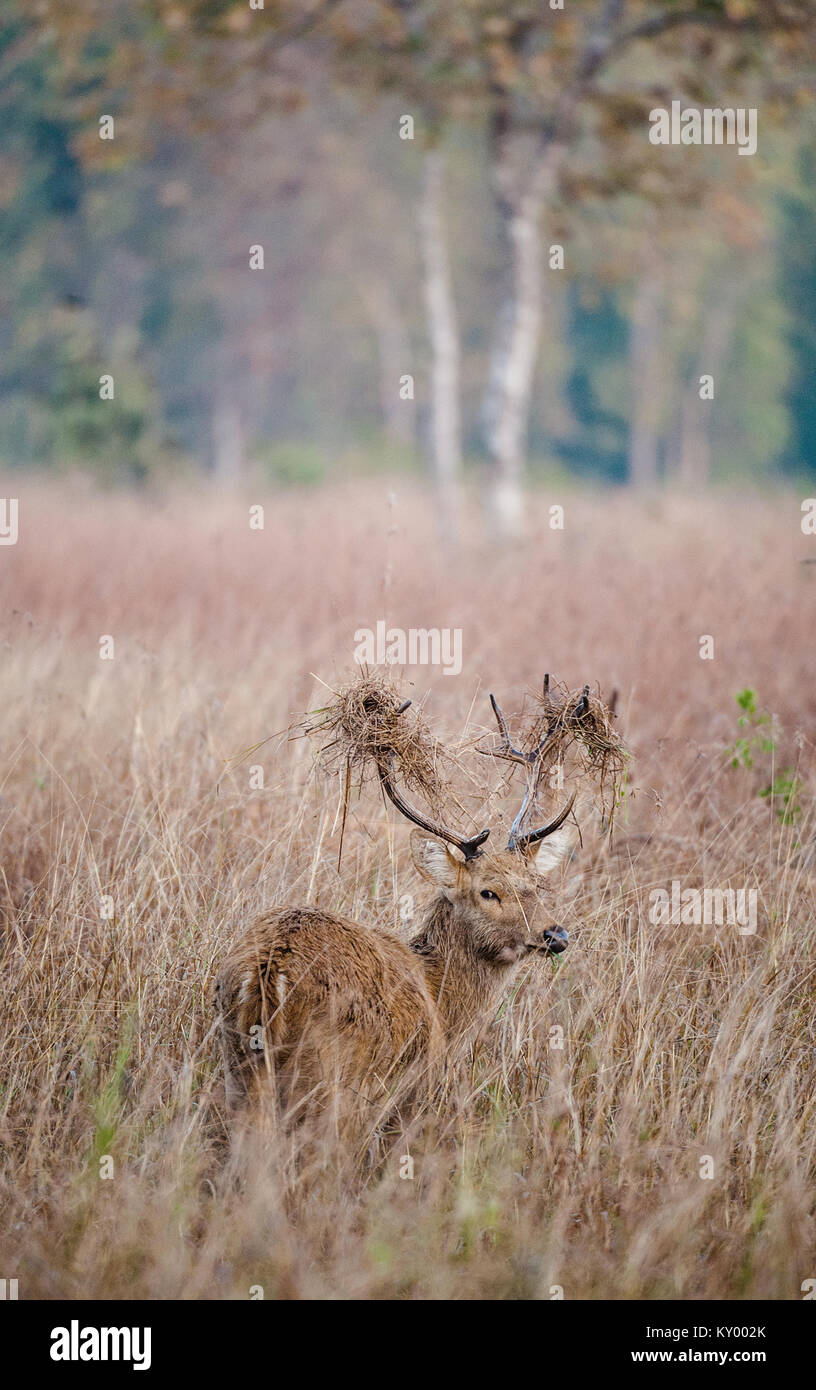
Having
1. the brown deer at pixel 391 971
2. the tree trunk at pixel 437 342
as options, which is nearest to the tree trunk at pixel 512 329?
the tree trunk at pixel 437 342

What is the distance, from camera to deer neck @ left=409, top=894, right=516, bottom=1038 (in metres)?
3.81

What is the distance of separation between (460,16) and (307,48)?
105 inches

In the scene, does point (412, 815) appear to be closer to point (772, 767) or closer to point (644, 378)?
point (772, 767)

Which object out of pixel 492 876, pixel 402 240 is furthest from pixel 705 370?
pixel 492 876

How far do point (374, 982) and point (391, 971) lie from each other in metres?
0.12

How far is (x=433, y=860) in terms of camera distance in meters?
3.72

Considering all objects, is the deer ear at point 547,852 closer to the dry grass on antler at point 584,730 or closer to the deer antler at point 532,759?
the deer antler at point 532,759

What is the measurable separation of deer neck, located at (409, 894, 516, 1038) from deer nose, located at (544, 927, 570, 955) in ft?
0.98

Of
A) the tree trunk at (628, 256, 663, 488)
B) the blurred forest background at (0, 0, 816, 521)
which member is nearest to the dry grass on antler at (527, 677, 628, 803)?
the blurred forest background at (0, 0, 816, 521)

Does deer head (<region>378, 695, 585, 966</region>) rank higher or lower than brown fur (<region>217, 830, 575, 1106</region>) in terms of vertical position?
higher

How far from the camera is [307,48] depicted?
13.1 metres

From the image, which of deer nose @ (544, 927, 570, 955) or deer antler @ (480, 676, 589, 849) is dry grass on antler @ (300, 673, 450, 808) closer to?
deer antler @ (480, 676, 589, 849)

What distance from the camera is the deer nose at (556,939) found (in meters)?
3.51
